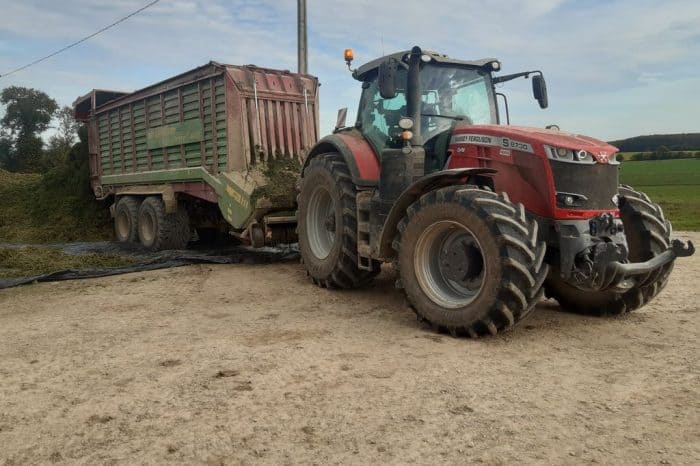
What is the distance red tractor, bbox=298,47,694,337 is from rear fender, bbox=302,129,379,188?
0.01m

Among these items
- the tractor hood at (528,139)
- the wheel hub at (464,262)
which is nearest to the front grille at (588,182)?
the tractor hood at (528,139)

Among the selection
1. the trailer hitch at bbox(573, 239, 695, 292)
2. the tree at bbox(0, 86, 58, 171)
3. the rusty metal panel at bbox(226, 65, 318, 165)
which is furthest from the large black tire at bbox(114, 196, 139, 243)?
the tree at bbox(0, 86, 58, 171)

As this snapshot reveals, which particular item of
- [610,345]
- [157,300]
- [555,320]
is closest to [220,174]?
[157,300]

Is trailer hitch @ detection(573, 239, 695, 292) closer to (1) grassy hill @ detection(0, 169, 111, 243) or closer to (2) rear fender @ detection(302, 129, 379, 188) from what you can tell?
(2) rear fender @ detection(302, 129, 379, 188)

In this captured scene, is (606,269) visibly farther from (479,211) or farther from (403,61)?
(403,61)

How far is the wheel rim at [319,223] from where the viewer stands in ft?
22.8

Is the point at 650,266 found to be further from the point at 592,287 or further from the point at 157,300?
the point at 157,300

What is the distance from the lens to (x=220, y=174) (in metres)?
8.57

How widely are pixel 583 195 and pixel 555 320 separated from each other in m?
1.18

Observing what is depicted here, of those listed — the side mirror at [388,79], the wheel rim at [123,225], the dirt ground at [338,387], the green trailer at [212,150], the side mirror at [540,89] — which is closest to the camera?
the dirt ground at [338,387]

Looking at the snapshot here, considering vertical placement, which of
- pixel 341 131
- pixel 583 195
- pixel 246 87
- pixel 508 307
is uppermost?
pixel 246 87

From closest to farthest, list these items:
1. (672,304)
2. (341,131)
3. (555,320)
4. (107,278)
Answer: (555,320)
(672,304)
(341,131)
(107,278)

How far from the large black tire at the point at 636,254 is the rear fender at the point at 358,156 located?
6.60 ft

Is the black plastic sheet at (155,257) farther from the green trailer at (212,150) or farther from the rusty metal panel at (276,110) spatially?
the rusty metal panel at (276,110)
